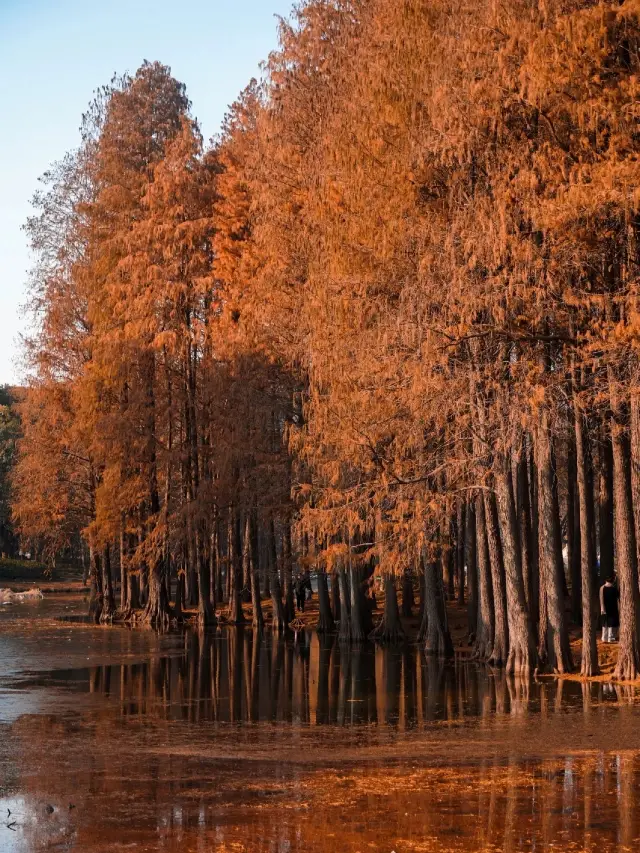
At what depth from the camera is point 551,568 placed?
2125 cm

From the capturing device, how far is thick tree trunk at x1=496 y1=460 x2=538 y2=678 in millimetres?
21688

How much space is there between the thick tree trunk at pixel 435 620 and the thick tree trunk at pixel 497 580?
320 cm

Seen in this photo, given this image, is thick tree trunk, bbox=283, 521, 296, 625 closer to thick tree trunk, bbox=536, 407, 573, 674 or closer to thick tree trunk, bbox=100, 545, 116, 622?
thick tree trunk, bbox=100, 545, 116, 622

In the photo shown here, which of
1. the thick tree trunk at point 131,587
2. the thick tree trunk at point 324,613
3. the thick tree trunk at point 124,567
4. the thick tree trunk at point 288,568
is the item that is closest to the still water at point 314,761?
the thick tree trunk at point 288,568

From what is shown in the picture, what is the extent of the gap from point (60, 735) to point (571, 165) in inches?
441

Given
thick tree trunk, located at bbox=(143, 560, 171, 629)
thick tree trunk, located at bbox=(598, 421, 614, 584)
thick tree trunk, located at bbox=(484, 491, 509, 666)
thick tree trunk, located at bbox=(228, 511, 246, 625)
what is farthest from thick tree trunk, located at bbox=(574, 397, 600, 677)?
thick tree trunk, located at bbox=(143, 560, 171, 629)

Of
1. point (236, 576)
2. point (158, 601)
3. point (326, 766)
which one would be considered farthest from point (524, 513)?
point (158, 601)

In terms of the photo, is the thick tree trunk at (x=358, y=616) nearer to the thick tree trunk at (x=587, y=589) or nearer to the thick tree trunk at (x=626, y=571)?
the thick tree trunk at (x=587, y=589)

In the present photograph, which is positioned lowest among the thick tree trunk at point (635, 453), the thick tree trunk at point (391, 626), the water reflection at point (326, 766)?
the water reflection at point (326, 766)

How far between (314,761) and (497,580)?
11.3 meters

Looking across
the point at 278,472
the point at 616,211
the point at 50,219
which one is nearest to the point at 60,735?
the point at 616,211

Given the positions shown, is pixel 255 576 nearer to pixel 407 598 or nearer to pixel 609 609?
pixel 407 598

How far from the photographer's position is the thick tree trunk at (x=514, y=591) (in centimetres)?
2169

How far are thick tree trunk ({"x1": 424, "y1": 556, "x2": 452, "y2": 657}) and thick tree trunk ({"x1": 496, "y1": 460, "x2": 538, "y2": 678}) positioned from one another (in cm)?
451
